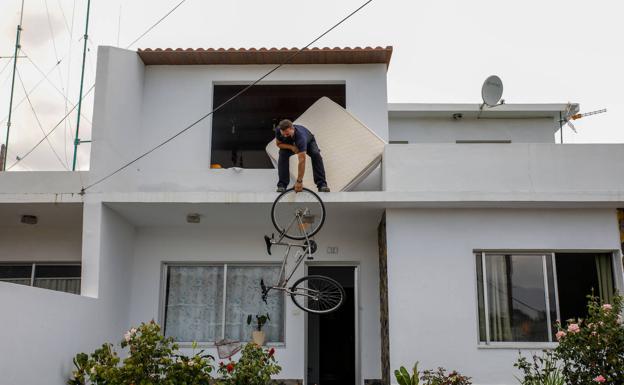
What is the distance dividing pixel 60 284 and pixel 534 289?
7464 mm

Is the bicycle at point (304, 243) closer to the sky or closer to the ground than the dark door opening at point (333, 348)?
closer to the sky

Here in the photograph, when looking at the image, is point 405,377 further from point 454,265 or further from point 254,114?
point 254,114

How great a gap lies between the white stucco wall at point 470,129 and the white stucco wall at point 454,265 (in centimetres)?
526

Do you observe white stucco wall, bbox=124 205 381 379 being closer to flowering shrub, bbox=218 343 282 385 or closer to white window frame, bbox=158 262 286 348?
white window frame, bbox=158 262 286 348

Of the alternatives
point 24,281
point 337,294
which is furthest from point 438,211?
point 24,281

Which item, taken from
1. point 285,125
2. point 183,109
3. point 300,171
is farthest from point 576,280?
point 183,109

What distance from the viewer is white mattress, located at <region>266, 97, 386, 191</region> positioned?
8.73m

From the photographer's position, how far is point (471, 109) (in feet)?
43.2

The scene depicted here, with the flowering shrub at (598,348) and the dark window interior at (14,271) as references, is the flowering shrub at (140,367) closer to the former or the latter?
the dark window interior at (14,271)

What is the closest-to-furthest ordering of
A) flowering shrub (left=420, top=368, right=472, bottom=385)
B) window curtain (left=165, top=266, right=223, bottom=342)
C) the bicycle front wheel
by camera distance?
flowering shrub (left=420, top=368, right=472, bottom=385) → the bicycle front wheel → window curtain (left=165, top=266, right=223, bottom=342)

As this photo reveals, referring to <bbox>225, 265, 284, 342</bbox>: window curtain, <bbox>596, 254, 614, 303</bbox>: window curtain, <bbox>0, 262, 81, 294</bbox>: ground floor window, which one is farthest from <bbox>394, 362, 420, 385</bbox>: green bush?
<bbox>0, 262, 81, 294</bbox>: ground floor window

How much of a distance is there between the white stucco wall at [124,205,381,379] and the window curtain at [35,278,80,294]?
1276mm

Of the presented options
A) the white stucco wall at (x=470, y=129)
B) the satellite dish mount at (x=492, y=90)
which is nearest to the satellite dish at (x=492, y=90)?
the satellite dish mount at (x=492, y=90)

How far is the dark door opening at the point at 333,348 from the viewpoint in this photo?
11461 millimetres
